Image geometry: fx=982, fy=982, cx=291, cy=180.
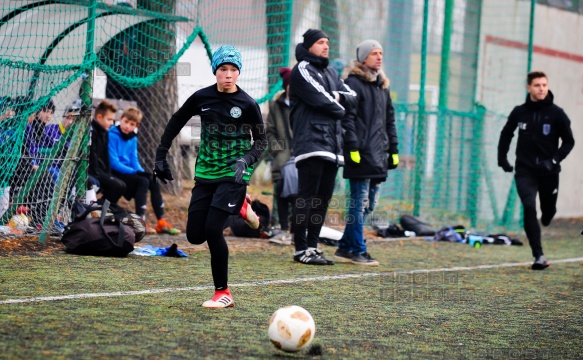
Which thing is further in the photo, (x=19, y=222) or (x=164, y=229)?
(x=164, y=229)

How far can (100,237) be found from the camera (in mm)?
8961

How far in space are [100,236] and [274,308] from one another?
2879mm

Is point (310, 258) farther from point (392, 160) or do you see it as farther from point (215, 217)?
point (215, 217)

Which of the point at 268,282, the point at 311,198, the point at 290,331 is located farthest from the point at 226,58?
the point at 311,198

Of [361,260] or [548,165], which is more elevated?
[548,165]

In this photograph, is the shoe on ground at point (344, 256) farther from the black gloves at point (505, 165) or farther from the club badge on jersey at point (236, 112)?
the club badge on jersey at point (236, 112)

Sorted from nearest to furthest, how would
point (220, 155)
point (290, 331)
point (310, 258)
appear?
point (290, 331) → point (220, 155) → point (310, 258)

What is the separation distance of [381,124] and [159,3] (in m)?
3.44

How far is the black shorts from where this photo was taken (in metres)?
6.57

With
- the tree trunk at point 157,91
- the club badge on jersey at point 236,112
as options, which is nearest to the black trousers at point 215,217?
the club badge on jersey at point 236,112

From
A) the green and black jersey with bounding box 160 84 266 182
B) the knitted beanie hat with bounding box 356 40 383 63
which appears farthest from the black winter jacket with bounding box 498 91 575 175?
the green and black jersey with bounding box 160 84 266 182

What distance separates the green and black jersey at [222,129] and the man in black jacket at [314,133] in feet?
8.46

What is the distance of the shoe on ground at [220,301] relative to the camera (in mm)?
6406

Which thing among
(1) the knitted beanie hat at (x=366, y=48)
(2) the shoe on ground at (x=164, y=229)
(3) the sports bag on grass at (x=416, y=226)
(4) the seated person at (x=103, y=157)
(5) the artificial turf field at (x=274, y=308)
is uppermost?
(1) the knitted beanie hat at (x=366, y=48)
